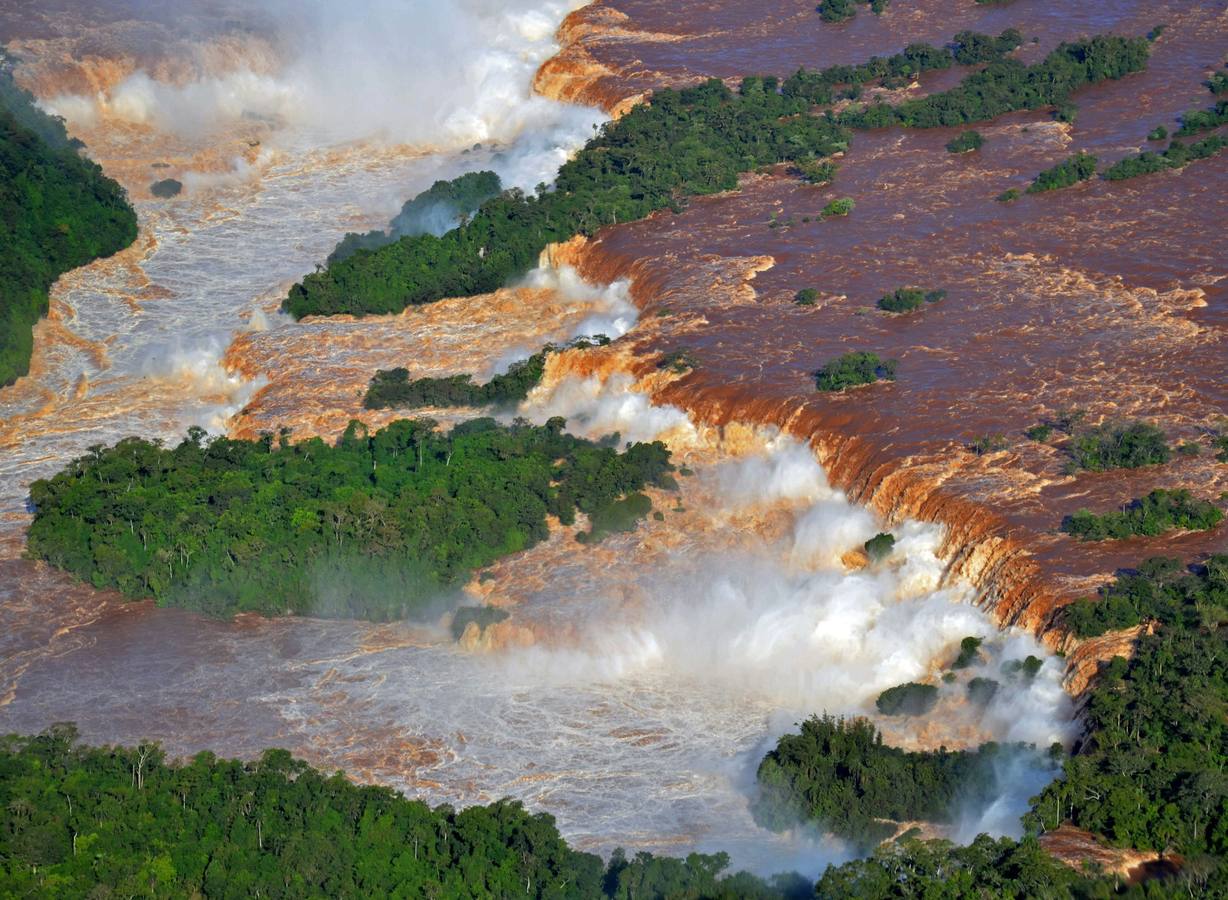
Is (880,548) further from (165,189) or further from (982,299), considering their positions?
(165,189)

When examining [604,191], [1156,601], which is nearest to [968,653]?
[1156,601]

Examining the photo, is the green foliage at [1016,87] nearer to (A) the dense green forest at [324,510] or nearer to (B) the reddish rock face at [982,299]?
(B) the reddish rock face at [982,299]

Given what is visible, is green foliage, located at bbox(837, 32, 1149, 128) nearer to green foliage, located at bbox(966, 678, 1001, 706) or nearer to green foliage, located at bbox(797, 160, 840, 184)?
green foliage, located at bbox(797, 160, 840, 184)

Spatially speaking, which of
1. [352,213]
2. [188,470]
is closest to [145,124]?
[352,213]

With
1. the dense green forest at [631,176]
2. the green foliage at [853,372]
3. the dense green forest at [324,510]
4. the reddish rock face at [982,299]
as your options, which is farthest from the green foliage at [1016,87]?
the dense green forest at [324,510]

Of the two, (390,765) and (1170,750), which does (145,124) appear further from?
(1170,750)
